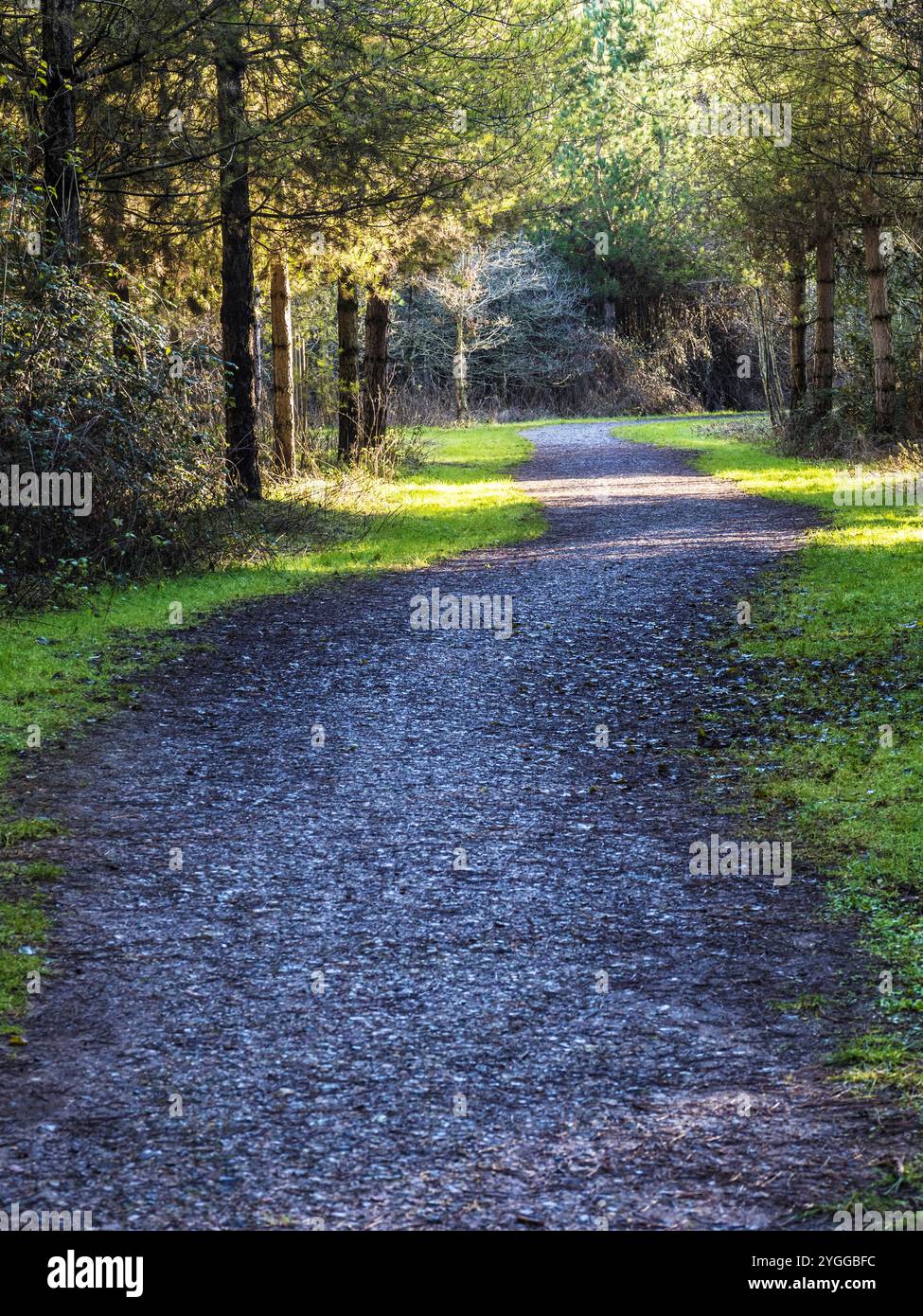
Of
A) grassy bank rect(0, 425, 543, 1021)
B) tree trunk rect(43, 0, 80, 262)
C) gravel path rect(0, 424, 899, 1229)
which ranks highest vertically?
tree trunk rect(43, 0, 80, 262)

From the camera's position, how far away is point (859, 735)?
8.55 m

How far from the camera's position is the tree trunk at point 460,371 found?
4691cm

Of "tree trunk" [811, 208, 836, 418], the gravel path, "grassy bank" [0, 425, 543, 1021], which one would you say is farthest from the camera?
"tree trunk" [811, 208, 836, 418]

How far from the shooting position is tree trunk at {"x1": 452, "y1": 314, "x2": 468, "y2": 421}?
46.9 meters

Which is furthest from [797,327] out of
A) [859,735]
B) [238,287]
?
[859,735]

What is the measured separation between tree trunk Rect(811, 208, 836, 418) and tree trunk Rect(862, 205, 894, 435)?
67.1 inches

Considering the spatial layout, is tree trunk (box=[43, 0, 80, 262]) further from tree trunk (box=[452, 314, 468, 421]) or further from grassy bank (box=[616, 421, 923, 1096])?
→ tree trunk (box=[452, 314, 468, 421])

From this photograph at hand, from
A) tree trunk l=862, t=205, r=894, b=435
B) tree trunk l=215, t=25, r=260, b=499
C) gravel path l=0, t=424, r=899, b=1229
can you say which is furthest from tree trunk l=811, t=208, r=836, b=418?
gravel path l=0, t=424, r=899, b=1229

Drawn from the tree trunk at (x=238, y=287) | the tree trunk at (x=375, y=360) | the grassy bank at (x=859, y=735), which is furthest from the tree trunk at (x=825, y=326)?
the tree trunk at (x=238, y=287)

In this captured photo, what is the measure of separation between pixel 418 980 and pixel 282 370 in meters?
15.9

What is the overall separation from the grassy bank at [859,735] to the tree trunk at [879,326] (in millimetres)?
7973

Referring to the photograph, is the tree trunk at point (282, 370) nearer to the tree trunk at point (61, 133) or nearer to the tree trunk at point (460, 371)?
the tree trunk at point (61, 133)

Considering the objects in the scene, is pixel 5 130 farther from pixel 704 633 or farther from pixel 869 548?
pixel 869 548

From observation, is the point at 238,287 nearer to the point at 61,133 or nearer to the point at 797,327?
the point at 61,133
